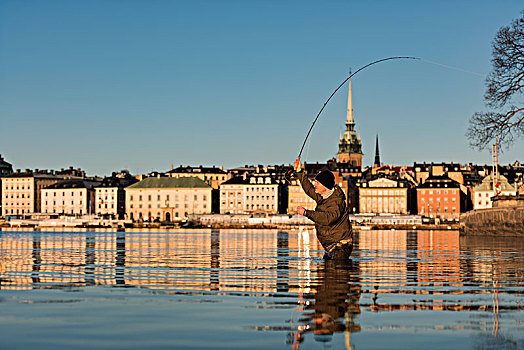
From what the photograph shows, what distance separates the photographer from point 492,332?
6.91m

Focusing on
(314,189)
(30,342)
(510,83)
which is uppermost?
(510,83)

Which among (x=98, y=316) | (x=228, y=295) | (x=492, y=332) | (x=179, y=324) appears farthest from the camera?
(x=228, y=295)

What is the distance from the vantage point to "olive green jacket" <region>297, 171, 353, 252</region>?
44.3 feet

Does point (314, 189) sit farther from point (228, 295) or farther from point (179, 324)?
point (179, 324)

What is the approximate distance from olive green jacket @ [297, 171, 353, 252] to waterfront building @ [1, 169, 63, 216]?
169 m

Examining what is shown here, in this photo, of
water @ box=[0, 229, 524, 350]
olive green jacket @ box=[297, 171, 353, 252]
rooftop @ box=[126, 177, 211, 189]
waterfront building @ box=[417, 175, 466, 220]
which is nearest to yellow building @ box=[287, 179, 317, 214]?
rooftop @ box=[126, 177, 211, 189]

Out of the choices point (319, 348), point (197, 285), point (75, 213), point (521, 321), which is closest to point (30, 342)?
point (319, 348)

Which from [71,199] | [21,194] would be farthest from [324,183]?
[21,194]

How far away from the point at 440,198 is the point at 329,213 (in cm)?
14038

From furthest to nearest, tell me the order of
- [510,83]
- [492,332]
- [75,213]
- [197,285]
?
[75,213], [510,83], [197,285], [492,332]

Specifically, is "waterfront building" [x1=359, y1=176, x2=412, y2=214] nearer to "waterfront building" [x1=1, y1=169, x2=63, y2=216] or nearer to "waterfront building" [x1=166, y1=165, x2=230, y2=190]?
"waterfront building" [x1=166, y1=165, x2=230, y2=190]

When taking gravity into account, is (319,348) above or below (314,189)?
below

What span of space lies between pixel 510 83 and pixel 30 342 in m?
25.5

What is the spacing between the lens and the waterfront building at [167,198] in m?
161
